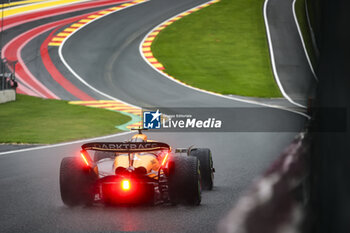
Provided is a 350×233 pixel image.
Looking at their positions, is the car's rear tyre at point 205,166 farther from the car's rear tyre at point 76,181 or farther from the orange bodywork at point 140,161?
the car's rear tyre at point 76,181

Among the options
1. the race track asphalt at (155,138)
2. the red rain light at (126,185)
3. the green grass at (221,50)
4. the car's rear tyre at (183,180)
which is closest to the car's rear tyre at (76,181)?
the race track asphalt at (155,138)

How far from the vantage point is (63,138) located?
637 inches

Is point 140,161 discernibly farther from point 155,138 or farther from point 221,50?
point 221,50

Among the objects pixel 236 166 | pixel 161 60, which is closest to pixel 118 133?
pixel 236 166

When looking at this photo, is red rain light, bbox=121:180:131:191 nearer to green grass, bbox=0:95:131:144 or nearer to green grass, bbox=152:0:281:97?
green grass, bbox=0:95:131:144

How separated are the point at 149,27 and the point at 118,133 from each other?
945 inches

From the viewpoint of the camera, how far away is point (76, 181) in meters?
7.34

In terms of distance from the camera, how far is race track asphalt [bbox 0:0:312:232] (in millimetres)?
6523

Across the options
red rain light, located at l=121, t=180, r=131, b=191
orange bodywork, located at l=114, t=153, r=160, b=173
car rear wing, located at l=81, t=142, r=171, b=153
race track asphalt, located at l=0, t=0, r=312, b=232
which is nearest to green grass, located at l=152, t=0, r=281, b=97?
race track asphalt, located at l=0, t=0, r=312, b=232

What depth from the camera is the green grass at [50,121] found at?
16.4 meters

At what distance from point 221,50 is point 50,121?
1947cm

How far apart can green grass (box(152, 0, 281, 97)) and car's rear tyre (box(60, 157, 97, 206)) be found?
23075 mm

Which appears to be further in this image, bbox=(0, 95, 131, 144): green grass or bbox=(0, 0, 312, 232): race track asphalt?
bbox=(0, 95, 131, 144): green grass

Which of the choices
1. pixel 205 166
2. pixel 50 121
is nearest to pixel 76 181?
pixel 205 166
